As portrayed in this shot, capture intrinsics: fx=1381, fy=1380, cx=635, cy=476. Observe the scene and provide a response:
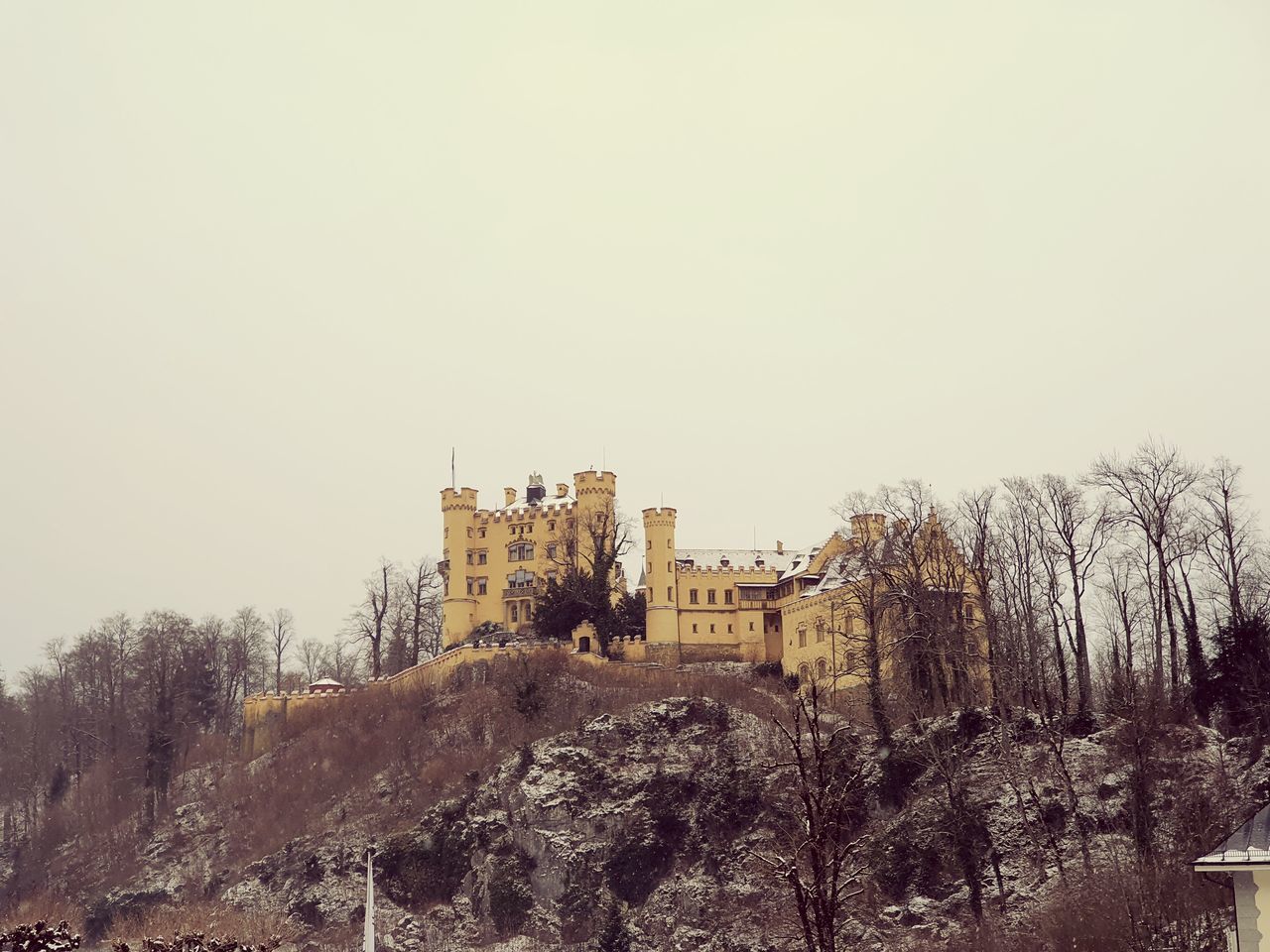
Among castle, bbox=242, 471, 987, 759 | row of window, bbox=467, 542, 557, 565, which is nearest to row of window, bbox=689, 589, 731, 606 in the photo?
castle, bbox=242, 471, 987, 759


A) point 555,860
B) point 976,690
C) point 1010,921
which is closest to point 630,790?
point 555,860

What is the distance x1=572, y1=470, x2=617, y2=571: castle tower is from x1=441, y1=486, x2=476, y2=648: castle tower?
7.14 m

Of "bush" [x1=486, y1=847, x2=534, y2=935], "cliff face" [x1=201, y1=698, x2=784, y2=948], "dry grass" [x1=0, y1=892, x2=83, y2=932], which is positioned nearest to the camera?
"cliff face" [x1=201, y1=698, x2=784, y2=948]

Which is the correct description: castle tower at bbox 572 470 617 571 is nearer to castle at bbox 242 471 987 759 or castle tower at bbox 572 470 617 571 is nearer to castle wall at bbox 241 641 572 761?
castle at bbox 242 471 987 759

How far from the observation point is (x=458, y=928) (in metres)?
61.7

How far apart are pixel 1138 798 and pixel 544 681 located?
32.7 m

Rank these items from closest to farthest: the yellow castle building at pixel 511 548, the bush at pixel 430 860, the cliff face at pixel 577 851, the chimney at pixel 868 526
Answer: the cliff face at pixel 577 851
the bush at pixel 430 860
the chimney at pixel 868 526
the yellow castle building at pixel 511 548

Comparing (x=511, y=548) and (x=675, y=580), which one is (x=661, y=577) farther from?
(x=511, y=548)

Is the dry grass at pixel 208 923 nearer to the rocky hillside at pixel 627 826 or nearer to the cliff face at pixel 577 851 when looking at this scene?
the rocky hillside at pixel 627 826

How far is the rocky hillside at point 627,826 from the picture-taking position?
5128 cm

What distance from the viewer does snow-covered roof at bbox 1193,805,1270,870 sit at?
2719 cm

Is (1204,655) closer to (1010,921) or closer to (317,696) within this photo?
(1010,921)

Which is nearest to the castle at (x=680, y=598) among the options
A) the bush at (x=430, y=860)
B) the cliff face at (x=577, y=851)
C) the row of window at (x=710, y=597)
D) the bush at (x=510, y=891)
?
the row of window at (x=710, y=597)

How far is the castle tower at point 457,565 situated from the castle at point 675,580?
6 cm
